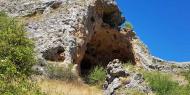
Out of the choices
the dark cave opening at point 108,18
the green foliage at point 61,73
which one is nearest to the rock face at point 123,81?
the green foliage at point 61,73

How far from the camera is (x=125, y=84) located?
22.8 meters

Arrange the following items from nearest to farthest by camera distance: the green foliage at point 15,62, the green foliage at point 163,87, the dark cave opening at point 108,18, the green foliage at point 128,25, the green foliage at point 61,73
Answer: the green foliage at point 15,62 < the green foliage at point 163,87 < the green foliage at point 61,73 < the dark cave opening at point 108,18 < the green foliage at point 128,25

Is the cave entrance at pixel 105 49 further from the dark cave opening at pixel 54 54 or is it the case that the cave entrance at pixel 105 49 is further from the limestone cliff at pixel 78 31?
the dark cave opening at pixel 54 54

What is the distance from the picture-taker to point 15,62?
1989cm

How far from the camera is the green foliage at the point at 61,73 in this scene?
28764 mm

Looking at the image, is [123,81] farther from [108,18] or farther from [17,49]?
[108,18]

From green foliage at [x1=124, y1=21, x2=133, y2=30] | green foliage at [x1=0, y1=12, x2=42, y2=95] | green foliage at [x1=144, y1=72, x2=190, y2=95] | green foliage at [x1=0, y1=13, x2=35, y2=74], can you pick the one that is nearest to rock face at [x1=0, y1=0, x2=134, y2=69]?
green foliage at [x1=124, y1=21, x2=133, y2=30]

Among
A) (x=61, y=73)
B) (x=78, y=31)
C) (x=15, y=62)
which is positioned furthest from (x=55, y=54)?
(x=15, y=62)

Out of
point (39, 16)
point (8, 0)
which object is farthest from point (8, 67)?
point (8, 0)

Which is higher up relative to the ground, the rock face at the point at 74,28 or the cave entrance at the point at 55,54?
the rock face at the point at 74,28

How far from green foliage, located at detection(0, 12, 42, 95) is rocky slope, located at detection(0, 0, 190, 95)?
4.74 m

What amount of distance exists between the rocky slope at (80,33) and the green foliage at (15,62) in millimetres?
4745

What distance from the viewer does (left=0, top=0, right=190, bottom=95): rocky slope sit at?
107ft

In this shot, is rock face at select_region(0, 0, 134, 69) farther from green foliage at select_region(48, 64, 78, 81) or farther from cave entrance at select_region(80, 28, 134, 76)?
green foliage at select_region(48, 64, 78, 81)
